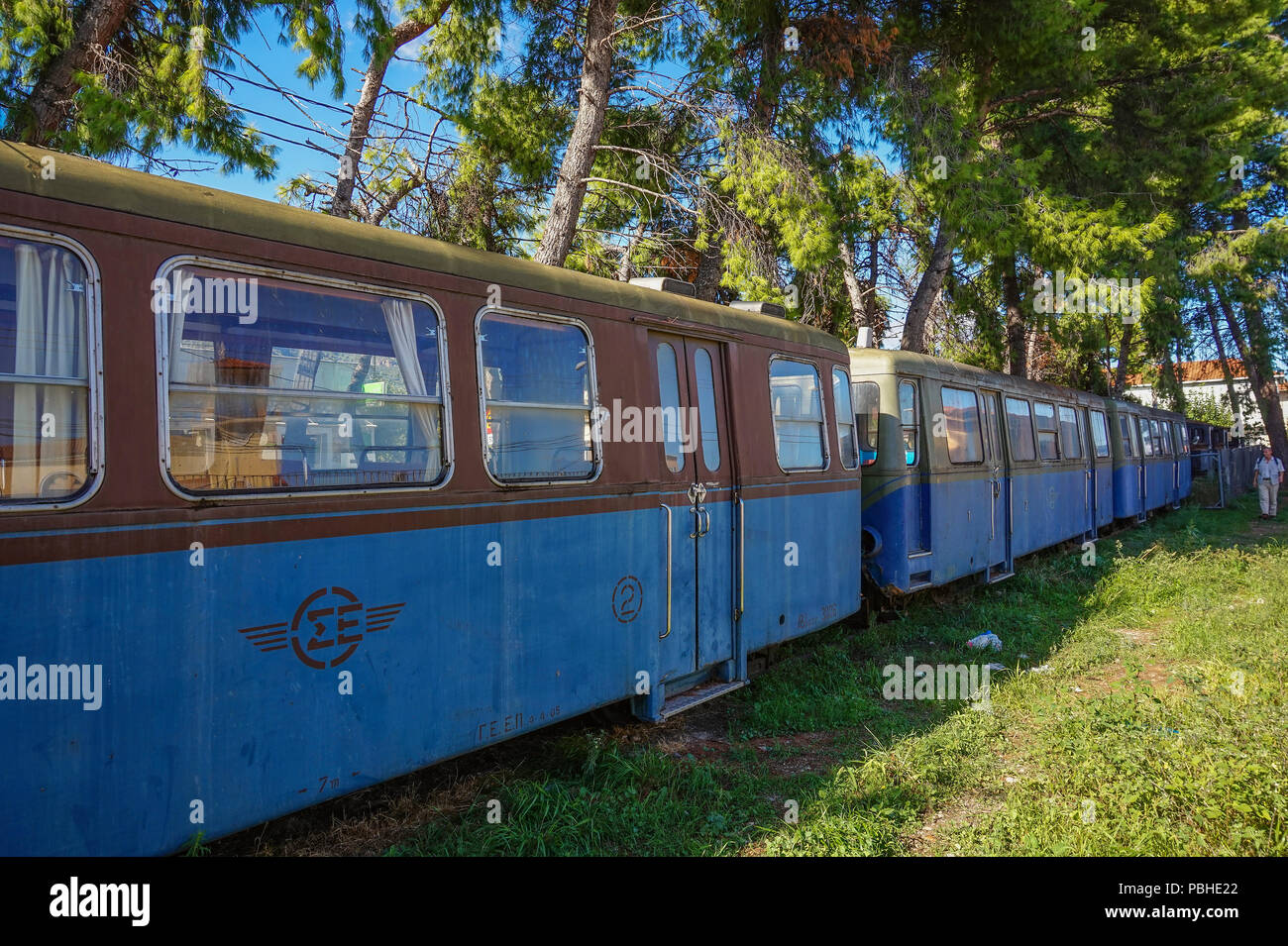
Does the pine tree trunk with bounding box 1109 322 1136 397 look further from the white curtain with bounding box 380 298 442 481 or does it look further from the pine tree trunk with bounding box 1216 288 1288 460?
the white curtain with bounding box 380 298 442 481

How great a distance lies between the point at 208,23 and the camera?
9406 mm

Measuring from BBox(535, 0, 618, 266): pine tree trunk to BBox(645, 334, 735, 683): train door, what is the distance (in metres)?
4.09

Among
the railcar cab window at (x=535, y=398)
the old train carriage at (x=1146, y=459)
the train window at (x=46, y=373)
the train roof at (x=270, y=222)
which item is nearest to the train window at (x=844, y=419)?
the train roof at (x=270, y=222)

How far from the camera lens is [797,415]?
764 centimetres

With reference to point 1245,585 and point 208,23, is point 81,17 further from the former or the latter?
point 1245,585

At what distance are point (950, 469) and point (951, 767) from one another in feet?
17.8

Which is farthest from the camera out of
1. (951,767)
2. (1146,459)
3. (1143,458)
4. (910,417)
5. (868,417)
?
(1146,459)

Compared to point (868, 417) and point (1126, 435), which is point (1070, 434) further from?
point (868, 417)

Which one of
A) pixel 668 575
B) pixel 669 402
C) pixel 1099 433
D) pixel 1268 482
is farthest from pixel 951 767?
pixel 1268 482

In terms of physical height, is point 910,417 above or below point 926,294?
below

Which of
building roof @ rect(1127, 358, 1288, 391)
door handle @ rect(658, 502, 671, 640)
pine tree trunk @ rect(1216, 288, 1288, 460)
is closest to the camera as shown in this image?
door handle @ rect(658, 502, 671, 640)

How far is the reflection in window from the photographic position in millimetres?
6117

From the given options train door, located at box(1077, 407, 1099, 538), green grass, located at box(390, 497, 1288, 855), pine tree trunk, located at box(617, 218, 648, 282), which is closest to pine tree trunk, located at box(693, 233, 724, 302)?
pine tree trunk, located at box(617, 218, 648, 282)

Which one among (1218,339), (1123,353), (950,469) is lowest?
(950,469)
